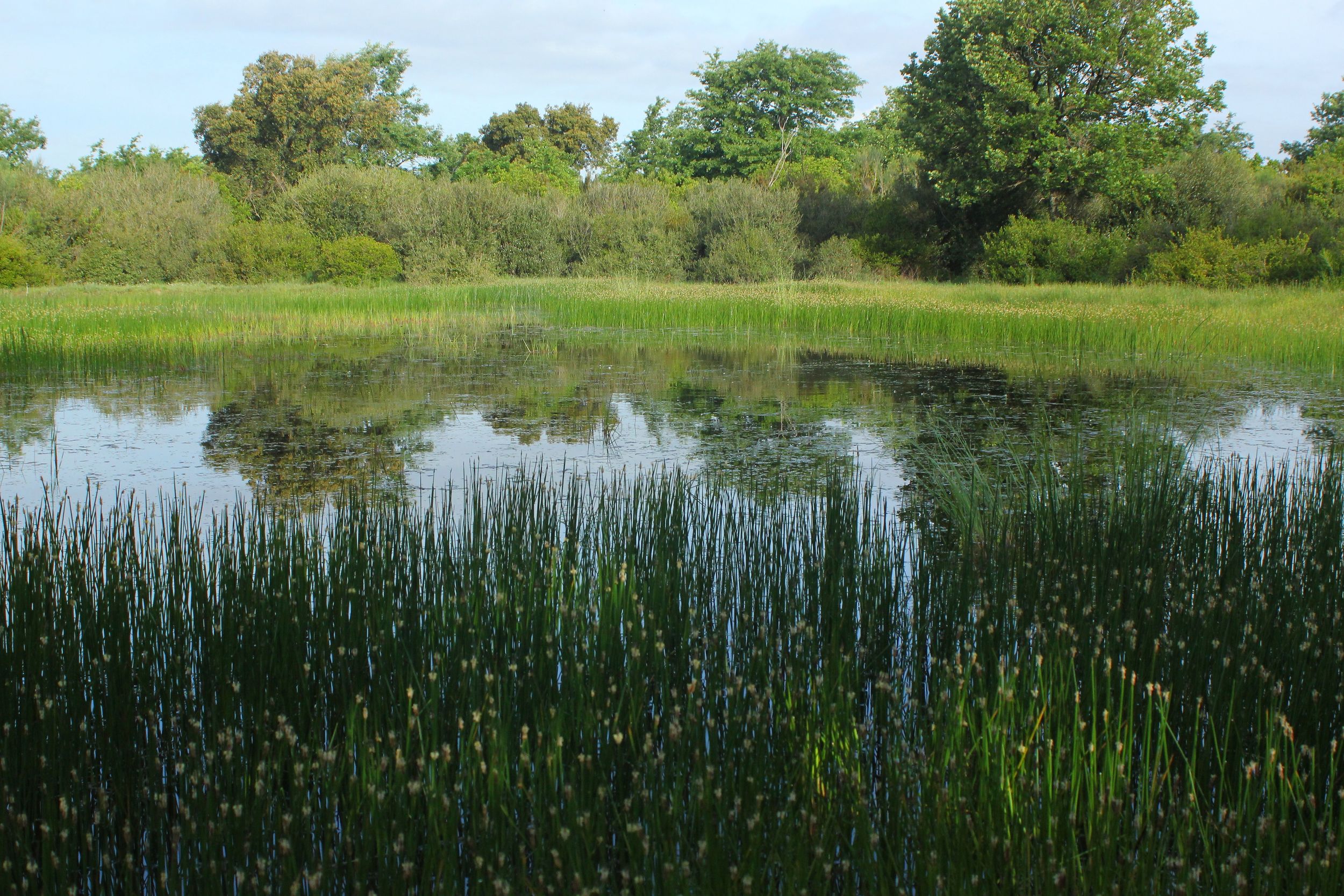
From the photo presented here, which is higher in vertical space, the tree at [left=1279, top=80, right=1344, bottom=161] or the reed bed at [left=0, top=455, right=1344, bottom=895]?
the tree at [left=1279, top=80, right=1344, bottom=161]

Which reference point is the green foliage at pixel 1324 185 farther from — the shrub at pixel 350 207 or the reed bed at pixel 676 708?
the shrub at pixel 350 207

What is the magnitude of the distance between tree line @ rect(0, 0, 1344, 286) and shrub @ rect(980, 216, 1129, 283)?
0.06 metres

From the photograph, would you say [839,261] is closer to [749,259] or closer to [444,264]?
[749,259]

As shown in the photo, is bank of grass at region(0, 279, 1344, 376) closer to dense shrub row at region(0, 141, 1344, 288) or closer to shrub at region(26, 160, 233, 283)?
dense shrub row at region(0, 141, 1344, 288)

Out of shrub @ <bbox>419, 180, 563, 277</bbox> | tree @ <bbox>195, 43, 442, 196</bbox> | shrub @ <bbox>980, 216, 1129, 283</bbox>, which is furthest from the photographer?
tree @ <bbox>195, 43, 442, 196</bbox>

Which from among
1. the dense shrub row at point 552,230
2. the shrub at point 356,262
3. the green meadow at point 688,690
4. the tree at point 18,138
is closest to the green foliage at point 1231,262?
the dense shrub row at point 552,230

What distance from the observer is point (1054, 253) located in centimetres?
2381

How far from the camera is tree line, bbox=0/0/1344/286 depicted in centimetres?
2306

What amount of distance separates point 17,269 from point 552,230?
1336cm

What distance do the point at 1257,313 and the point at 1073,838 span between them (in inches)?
537

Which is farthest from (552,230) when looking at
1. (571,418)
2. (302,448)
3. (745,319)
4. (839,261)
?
(302,448)

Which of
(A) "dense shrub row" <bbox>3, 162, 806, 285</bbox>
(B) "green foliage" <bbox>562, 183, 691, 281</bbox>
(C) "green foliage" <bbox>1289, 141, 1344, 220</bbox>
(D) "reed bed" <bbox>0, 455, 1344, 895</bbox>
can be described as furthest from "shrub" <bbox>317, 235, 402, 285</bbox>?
(D) "reed bed" <bbox>0, 455, 1344, 895</bbox>

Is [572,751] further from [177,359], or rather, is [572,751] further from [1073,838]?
[177,359]

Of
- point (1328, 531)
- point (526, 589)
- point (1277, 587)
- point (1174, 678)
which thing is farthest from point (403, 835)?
point (1328, 531)
